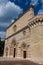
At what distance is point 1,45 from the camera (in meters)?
42.6

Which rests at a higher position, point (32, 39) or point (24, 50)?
point (32, 39)

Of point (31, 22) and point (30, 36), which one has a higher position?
point (31, 22)

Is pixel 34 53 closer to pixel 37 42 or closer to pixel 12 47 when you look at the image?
pixel 37 42

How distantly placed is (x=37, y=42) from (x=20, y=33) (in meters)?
5.29

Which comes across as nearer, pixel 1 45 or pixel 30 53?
pixel 30 53

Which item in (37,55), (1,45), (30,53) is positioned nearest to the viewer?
(37,55)

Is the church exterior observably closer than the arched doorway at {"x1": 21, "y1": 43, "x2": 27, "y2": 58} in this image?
Yes

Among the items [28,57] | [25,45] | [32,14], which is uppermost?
[32,14]

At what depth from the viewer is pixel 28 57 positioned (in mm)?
15922

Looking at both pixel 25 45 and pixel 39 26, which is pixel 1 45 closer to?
pixel 25 45

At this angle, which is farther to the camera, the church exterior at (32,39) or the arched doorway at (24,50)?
the arched doorway at (24,50)

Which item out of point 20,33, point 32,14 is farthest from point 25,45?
point 32,14

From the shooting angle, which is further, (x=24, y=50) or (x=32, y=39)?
(x=24, y=50)

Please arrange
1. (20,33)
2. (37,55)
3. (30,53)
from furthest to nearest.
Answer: (20,33) < (30,53) < (37,55)
